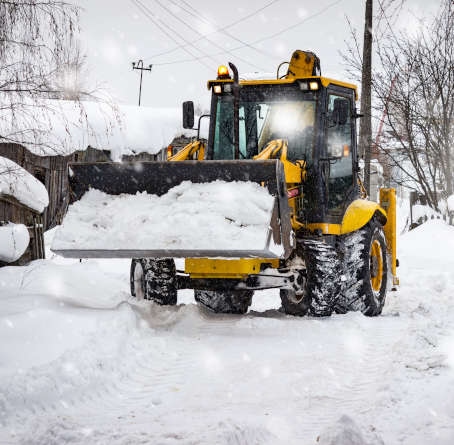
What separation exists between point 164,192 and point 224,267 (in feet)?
3.39

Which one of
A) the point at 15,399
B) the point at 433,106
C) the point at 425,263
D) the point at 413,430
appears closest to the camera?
the point at 413,430

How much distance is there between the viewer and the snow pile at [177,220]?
550 centimetres

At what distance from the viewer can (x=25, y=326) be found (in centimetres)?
488

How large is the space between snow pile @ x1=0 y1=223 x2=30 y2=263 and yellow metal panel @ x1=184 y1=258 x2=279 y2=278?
10.1ft

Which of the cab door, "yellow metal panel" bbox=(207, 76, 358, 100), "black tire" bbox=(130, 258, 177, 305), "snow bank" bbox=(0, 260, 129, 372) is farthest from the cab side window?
"snow bank" bbox=(0, 260, 129, 372)

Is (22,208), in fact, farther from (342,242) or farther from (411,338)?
(411,338)

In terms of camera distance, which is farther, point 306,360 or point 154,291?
point 154,291

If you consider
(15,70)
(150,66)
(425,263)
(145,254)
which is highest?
(150,66)

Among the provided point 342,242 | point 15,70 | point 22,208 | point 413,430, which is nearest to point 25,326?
point 15,70

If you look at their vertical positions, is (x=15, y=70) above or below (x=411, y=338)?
above

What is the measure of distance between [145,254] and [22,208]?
404 centimetres

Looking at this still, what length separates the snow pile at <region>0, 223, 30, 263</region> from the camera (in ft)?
27.8

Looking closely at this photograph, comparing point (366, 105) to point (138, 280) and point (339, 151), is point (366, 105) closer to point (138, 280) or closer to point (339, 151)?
→ point (339, 151)

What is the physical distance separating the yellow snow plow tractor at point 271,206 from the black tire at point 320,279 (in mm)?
11
